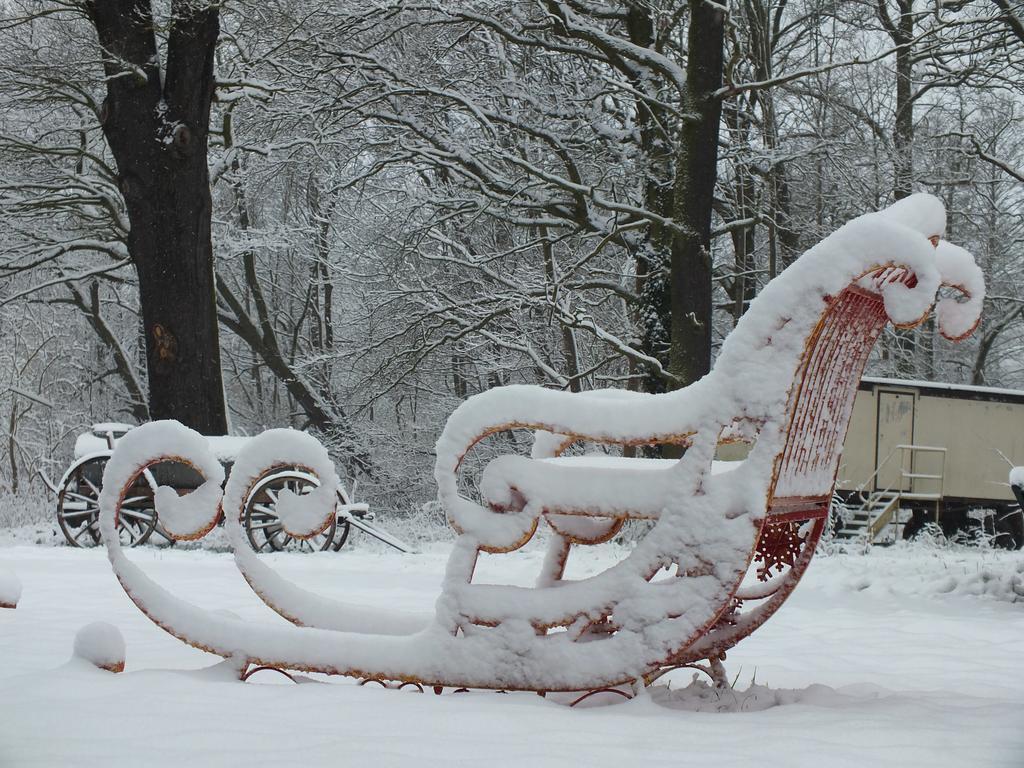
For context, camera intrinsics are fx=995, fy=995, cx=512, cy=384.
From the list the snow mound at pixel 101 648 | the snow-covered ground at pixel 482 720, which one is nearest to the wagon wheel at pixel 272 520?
the snow-covered ground at pixel 482 720

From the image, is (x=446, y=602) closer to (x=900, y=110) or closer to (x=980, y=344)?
(x=900, y=110)

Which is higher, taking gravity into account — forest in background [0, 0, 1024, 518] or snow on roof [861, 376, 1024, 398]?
forest in background [0, 0, 1024, 518]

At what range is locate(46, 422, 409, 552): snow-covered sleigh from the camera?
8.20 metres

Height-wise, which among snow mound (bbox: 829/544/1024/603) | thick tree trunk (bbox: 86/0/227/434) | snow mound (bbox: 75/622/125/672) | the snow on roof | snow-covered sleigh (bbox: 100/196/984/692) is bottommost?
snow mound (bbox: 829/544/1024/603)

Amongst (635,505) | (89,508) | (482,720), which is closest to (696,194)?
(89,508)

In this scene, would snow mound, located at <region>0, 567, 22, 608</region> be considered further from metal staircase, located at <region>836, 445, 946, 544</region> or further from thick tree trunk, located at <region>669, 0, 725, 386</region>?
metal staircase, located at <region>836, 445, 946, 544</region>

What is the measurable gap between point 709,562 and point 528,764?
1.88 ft

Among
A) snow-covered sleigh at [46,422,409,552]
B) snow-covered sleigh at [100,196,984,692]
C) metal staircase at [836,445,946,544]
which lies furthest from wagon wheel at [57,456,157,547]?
metal staircase at [836,445,946,544]

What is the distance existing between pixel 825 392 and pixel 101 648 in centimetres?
171

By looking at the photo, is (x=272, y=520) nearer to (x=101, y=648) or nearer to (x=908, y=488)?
(x=101, y=648)

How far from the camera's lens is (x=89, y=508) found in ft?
28.1

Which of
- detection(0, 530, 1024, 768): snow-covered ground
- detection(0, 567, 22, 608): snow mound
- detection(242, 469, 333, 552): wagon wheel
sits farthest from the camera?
detection(242, 469, 333, 552): wagon wheel

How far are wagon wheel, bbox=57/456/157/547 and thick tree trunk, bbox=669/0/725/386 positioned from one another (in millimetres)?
4653

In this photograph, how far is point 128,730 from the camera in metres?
1.68
